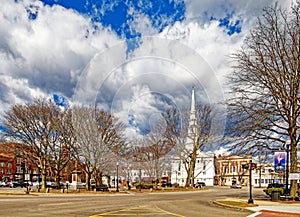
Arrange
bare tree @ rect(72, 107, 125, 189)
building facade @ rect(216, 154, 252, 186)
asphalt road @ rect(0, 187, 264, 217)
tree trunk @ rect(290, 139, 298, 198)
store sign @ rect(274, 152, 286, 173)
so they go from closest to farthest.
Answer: asphalt road @ rect(0, 187, 264, 217), tree trunk @ rect(290, 139, 298, 198), store sign @ rect(274, 152, 286, 173), bare tree @ rect(72, 107, 125, 189), building facade @ rect(216, 154, 252, 186)

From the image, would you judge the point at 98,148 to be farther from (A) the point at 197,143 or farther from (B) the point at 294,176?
(B) the point at 294,176

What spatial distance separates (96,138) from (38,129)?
874cm

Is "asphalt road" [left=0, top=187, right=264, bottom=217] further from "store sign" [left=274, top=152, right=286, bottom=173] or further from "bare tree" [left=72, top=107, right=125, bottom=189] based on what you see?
"bare tree" [left=72, top=107, right=125, bottom=189]

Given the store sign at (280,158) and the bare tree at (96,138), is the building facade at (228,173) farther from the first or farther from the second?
the store sign at (280,158)

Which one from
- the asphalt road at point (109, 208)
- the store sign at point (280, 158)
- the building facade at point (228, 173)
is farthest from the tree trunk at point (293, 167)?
the building facade at point (228, 173)

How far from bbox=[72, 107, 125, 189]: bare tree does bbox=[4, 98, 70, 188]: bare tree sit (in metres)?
3.26

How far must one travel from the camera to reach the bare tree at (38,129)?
46750mm

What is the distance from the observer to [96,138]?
46.4 m

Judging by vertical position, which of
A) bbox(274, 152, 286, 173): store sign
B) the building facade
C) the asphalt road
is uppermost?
bbox(274, 152, 286, 173): store sign

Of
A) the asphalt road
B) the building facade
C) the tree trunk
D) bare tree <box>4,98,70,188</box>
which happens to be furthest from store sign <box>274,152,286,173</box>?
the building facade

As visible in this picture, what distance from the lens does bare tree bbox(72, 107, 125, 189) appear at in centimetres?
4550

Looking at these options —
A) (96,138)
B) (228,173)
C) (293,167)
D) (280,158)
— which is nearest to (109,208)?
(280,158)

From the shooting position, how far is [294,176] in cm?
2552

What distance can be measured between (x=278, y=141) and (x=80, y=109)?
86.8ft
